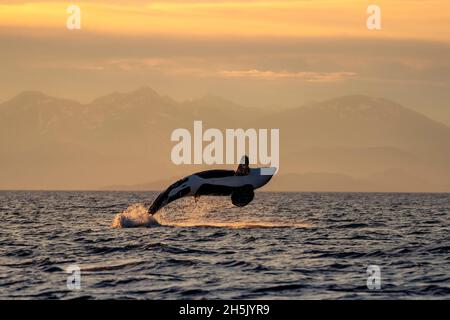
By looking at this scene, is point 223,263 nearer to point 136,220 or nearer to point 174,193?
point 174,193

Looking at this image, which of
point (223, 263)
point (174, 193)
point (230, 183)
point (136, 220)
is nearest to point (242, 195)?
point (230, 183)

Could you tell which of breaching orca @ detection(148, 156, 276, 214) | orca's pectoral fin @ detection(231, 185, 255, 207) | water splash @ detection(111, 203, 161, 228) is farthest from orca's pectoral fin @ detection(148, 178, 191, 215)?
water splash @ detection(111, 203, 161, 228)

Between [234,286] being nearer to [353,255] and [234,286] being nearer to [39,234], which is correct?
[353,255]

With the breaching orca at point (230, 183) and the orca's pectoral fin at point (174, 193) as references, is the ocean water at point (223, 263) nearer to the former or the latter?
the orca's pectoral fin at point (174, 193)

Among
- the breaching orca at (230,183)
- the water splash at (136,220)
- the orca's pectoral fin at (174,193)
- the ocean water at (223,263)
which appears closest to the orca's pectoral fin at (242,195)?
the breaching orca at (230,183)

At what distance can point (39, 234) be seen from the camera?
49.2m

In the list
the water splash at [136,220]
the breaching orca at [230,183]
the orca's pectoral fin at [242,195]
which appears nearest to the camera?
the breaching orca at [230,183]

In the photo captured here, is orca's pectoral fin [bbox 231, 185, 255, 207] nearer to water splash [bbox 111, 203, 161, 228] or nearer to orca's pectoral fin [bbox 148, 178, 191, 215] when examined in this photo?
orca's pectoral fin [bbox 148, 178, 191, 215]

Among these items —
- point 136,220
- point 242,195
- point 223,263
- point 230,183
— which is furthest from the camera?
point 136,220

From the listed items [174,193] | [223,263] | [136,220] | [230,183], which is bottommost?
[223,263]

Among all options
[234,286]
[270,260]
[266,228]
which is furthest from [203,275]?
[266,228]

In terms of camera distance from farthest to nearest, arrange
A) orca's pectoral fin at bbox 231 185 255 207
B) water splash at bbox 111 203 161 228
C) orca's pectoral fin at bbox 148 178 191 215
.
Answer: water splash at bbox 111 203 161 228, orca's pectoral fin at bbox 148 178 191 215, orca's pectoral fin at bbox 231 185 255 207

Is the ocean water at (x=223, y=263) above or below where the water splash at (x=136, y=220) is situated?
below
